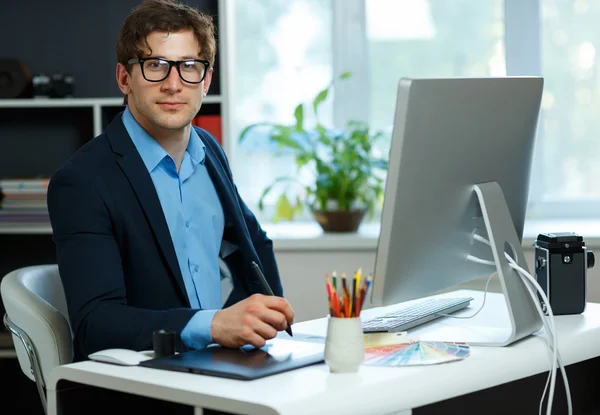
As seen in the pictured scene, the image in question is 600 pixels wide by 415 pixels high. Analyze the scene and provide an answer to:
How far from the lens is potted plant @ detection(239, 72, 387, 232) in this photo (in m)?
3.52

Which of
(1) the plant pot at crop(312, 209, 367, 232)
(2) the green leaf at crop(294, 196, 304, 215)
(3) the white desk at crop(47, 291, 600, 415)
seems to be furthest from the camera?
(2) the green leaf at crop(294, 196, 304, 215)

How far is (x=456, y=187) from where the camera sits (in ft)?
5.61

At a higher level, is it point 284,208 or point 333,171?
point 333,171

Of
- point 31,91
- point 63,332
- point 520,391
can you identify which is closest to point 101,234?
point 63,332

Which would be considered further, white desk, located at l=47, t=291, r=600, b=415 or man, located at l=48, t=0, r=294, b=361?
man, located at l=48, t=0, r=294, b=361

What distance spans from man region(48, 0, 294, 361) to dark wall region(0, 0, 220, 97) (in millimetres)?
1666

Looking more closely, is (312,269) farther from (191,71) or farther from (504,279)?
(504,279)

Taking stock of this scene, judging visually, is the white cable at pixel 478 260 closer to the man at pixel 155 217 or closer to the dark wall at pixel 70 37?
the man at pixel 155 217

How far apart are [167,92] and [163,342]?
662 mm

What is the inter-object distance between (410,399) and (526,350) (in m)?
0.36

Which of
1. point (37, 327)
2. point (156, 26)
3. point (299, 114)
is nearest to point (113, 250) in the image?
point (37, 327)

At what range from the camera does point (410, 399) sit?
1.41 meters

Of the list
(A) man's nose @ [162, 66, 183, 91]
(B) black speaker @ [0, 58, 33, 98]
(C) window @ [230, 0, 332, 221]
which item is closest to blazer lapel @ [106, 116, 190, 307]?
(A) man's nose @ [162, 66, 183, 91]

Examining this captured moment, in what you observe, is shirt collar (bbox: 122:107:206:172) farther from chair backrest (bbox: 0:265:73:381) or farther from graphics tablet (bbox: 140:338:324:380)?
graphics tablet (bbox: 140:338:324:380)
